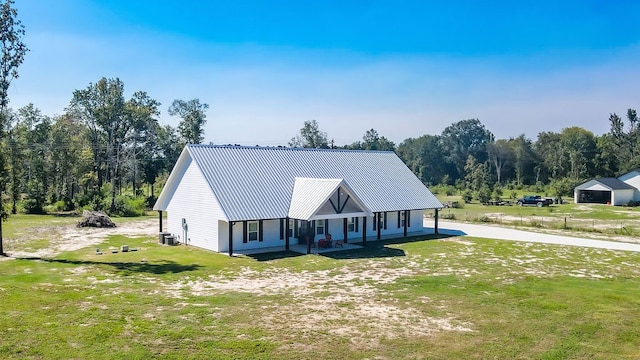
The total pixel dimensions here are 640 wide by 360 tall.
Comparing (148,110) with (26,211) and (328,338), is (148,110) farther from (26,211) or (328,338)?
(328,338)

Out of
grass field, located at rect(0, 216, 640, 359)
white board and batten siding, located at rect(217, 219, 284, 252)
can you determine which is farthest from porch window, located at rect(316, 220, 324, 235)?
→ grass field, located at rect(0, 216, 640, 359)

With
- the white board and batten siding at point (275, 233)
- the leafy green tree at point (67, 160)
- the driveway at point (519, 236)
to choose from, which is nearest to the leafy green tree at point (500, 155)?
the driveway at point (519, 236)

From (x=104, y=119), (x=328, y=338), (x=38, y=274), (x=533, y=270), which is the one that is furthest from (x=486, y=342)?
(x=104, y=119)

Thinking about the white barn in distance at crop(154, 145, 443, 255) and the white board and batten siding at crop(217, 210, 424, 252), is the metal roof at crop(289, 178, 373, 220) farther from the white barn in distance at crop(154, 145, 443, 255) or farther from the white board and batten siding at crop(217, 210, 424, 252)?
the white board and batten siding at crop(217, 210, 424, 252)

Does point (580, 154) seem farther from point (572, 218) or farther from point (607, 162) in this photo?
point (572, 218)

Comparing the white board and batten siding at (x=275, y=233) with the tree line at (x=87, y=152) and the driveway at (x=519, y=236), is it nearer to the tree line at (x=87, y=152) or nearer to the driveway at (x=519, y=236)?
the driveway at (x=519, y=236)

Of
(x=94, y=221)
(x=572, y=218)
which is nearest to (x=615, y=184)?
(x=572, y=218)

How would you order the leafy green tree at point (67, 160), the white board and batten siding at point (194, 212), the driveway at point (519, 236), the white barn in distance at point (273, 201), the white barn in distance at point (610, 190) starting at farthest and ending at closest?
the white barn in distance at point (610, 190)
the leafy green tree at point (67, 160)
the driveway at point (519, 236)
the white board and batten siding at point (194, 212)
the white barn in distance at point (273, 201)
